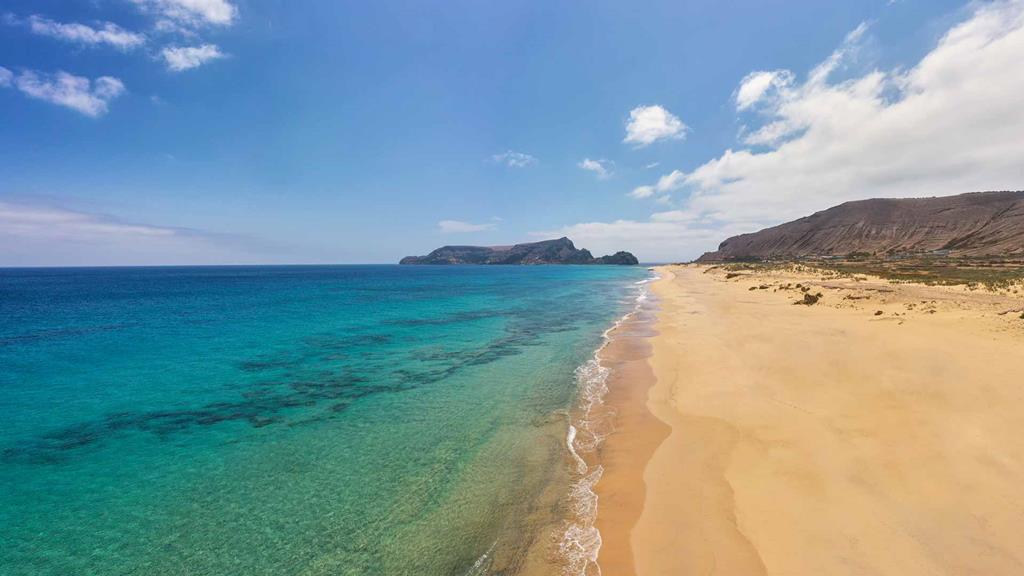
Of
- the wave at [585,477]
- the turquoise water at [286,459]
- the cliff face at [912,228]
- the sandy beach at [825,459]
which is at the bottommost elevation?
the turquoise water at [286,459]

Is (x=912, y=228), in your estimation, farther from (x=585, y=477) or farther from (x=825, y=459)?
(x=585, y=477)

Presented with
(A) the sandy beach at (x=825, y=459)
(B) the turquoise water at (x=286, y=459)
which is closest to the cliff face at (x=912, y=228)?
(A) the sandy beach at (x=825, y=459)

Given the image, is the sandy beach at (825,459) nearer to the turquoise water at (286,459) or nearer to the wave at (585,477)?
the wave at (585,477)

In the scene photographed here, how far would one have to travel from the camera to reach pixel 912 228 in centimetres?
13700

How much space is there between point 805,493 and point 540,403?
828 cm

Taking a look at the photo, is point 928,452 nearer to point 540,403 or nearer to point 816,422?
point 816,422

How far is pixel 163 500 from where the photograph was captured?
8898mm

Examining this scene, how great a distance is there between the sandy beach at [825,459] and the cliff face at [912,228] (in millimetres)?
115719

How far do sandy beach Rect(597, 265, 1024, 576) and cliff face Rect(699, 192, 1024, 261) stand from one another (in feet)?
380

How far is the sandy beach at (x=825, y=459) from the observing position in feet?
20.2

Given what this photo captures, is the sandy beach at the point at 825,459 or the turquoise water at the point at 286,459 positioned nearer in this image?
the sandy beach at the point at 825,459

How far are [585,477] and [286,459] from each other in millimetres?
8016

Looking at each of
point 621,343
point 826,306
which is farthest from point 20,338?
point 826,306

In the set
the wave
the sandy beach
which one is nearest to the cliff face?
the sandy beach
